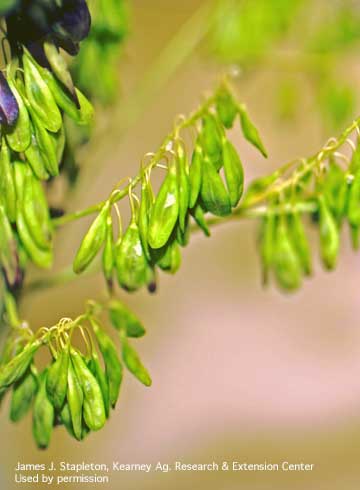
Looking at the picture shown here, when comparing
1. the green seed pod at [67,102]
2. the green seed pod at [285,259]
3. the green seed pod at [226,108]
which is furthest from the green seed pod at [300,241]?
the green seed pod at [67,102]

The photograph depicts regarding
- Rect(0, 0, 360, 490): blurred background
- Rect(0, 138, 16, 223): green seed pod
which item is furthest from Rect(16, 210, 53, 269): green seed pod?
Rect(0, 0, 360, 490): blurred background

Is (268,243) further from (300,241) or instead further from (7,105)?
(7,105)

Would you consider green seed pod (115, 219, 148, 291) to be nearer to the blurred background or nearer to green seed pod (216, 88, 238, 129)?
green seed pod (216, 88, 238, 129)

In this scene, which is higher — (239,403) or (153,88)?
(153,88)

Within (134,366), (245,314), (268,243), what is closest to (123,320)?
(134,366)

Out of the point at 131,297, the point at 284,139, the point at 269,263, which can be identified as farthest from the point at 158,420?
the point at 269,263

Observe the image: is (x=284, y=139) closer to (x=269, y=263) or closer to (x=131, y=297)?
(x=131, y=297)
